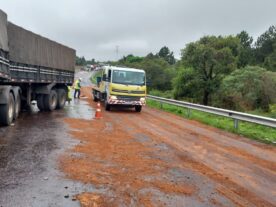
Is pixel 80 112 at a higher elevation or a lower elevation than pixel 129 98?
lower

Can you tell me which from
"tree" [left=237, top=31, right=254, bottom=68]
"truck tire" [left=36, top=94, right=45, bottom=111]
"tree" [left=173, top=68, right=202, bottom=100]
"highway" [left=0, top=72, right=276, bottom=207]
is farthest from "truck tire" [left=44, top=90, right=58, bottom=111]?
"tree" [left=237, top=31, right=254, bottom=68]

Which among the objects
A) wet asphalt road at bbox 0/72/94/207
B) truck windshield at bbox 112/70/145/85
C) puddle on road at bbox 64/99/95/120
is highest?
truck windshield at bbox 112/70/145/85

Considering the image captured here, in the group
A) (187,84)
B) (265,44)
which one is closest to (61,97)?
(187,84)

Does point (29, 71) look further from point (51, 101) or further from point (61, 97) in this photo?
point (61, 97)

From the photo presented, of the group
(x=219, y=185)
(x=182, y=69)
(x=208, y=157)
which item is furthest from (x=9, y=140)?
(x=182, y=69)

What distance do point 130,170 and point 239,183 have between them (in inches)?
79.3

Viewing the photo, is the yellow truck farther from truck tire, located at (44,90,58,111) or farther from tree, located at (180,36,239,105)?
tree, located at (180,36,239,105)

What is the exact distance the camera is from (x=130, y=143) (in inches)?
425

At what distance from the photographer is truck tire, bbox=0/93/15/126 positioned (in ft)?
41.1

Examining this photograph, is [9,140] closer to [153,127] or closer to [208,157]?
[208,157]

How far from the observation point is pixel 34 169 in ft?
23.9

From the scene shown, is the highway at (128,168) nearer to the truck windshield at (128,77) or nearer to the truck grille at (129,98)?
the truck grille at (129,98)

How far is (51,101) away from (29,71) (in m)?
3.60

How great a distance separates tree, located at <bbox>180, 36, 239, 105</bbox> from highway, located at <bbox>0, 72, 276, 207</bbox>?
26303mm
